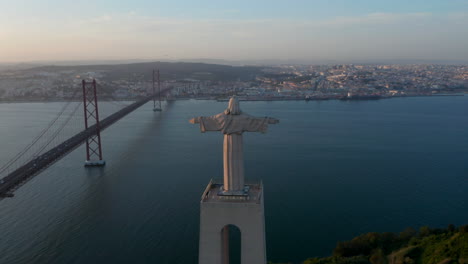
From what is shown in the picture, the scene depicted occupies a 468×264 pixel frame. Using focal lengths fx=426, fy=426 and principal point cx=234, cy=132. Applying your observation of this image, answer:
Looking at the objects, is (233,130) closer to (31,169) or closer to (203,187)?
(31,169)

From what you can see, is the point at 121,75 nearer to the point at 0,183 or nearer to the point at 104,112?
the point at 104,112

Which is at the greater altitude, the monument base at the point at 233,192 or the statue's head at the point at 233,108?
the statue's head at the point at 233,108

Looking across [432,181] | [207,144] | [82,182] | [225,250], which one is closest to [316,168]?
[432,181]

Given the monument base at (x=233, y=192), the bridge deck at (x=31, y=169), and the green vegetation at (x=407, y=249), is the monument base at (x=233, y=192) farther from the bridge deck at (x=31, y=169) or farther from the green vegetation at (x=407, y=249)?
the bridge deck at (x=31, y=169)

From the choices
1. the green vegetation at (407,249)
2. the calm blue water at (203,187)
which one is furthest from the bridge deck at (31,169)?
the green vegetation at (407,249)

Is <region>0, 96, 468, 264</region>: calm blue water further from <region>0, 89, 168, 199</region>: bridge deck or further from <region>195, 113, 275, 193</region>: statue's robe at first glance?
<region>195, 113, 275, 193</region>: statue's robe
